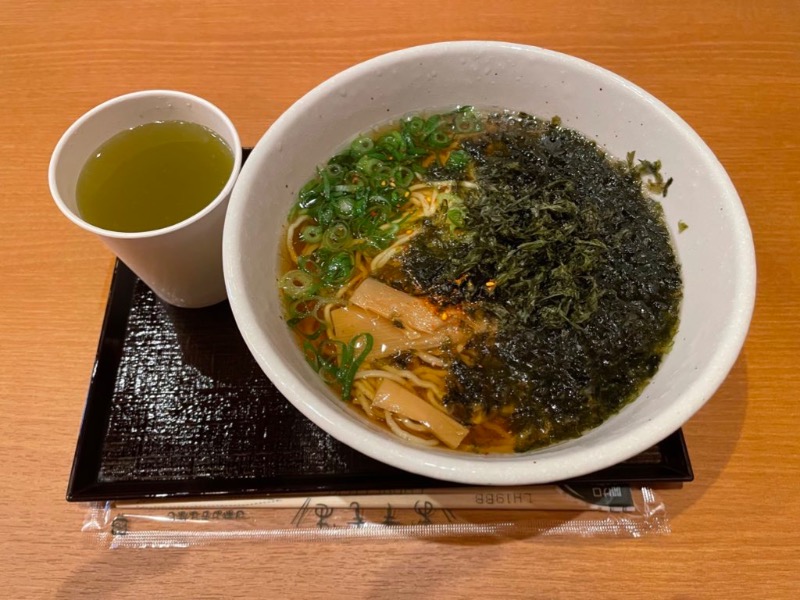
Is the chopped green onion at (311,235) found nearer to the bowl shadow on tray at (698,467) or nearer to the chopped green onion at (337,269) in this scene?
the chopped green onion at (337,269)

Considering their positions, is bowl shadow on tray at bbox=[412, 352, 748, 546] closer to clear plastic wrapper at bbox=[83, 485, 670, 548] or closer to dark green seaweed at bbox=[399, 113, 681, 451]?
clear plastic wrapper at bbox=[83, 485, 670, 548]

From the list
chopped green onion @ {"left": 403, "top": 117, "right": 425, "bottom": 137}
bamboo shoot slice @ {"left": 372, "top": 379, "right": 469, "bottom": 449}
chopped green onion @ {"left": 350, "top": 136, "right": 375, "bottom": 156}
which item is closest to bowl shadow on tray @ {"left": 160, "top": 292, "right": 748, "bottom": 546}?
bamboo shoot slice @ {"left": 372, "top": 379, "right": 469, "bottom": 449}

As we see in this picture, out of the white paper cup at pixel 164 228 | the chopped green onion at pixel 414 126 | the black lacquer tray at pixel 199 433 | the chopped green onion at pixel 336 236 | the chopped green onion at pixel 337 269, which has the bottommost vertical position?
the black lacquer tray at pixel 199 433

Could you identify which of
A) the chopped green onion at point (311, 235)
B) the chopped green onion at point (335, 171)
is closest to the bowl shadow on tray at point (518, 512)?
the chopped green onion at point (311, 235)

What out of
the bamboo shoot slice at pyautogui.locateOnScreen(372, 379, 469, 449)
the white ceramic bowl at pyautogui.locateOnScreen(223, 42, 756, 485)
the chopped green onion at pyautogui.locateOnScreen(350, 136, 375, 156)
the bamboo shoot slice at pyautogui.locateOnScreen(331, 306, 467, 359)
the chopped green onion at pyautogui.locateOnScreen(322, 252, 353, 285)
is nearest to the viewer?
the white ceramic bowl at pyautogui.locateOnScreen(223, 42, 756, 485)

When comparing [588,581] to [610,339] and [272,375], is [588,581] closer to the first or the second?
[610,339]

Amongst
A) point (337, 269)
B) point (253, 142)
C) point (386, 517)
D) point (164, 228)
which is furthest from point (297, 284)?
point (253, 142)
